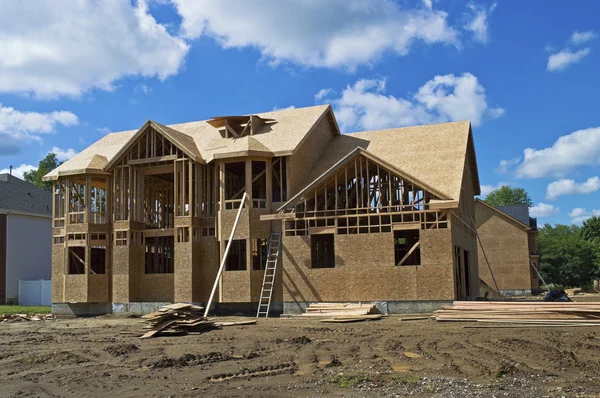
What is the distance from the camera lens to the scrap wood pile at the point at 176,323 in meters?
18.4

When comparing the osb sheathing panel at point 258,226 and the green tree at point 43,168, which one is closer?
the osb sheathing panel at point 258,226

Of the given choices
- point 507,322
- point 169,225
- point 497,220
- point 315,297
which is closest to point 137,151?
point 169,225

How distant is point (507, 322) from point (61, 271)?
21102mm

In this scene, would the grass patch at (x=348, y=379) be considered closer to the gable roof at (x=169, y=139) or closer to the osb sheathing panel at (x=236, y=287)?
the osb sheathing panel at (x=236, y=287)

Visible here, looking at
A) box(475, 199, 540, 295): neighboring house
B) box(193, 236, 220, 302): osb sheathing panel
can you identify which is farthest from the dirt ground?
box(475, 199, 540, 295): neighboring house

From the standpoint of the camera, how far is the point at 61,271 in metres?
29.6

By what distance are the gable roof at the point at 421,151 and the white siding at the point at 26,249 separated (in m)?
24.8

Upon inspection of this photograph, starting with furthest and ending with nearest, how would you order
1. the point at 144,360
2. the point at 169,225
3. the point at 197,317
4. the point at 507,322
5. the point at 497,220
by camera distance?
the point at 497,220 → the point at 169,225 → the point at 197,317 → the point at 507,322 → the point at 144,360

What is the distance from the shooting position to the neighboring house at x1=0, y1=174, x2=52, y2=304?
1657 inches

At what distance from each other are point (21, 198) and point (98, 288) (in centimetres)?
2020

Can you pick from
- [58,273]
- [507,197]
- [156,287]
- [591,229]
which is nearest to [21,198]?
[58,273]

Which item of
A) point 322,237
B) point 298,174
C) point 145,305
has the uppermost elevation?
point 298,174

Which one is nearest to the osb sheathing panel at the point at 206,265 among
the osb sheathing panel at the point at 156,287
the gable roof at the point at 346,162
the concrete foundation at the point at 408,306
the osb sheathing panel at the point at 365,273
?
the osb sheathing panel at the point at 156,287

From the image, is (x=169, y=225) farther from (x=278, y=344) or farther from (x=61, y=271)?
(x=278, y=344)
